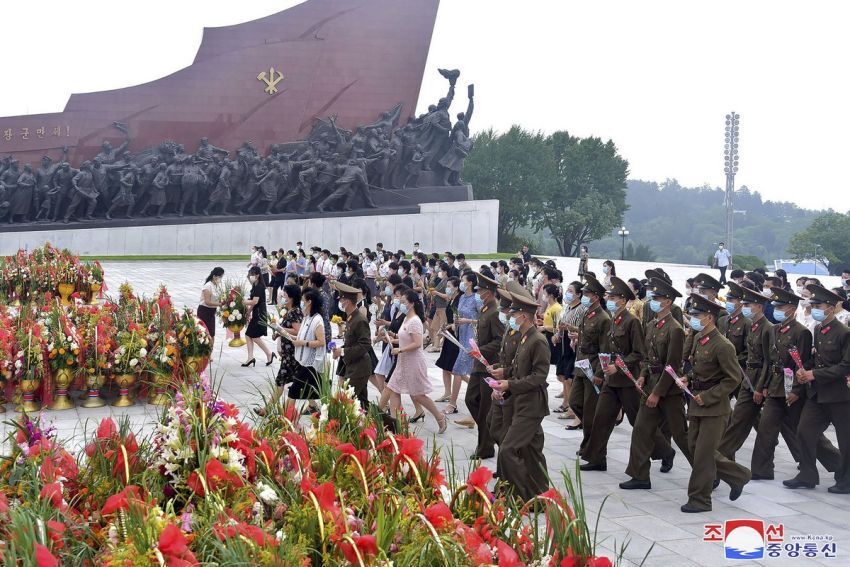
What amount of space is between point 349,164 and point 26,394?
20049 millimetres

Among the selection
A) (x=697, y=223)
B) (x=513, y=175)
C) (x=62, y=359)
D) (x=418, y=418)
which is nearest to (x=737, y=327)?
(x=418, y=418)

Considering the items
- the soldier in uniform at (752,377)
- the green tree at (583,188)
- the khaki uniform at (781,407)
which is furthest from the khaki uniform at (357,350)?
the green tree at (583,188)

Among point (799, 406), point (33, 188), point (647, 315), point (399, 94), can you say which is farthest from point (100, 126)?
point (799, 406)

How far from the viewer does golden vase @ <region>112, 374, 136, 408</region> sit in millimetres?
8383

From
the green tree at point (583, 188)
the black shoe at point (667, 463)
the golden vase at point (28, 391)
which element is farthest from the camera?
the green tree at point (583, 188)

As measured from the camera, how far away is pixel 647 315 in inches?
320

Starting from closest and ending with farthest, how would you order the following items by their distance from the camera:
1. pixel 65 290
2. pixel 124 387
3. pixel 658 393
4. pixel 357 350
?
pixel 658 393 < pixel 357 350 < pixel 124 387 < pixel 65 290

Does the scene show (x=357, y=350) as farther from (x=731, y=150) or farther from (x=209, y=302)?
(x=731, y=150)

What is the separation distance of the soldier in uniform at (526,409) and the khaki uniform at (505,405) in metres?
0.18

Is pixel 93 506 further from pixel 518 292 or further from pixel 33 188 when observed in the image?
pixel 33 188

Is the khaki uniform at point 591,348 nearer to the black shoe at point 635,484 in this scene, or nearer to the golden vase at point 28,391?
the black shoe at point 635,484

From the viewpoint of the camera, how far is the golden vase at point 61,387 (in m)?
8.10

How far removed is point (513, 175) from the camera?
4494 cm

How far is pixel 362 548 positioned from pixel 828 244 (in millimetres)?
35073
